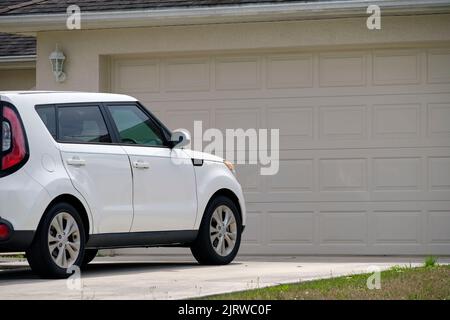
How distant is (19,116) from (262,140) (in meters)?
5.67

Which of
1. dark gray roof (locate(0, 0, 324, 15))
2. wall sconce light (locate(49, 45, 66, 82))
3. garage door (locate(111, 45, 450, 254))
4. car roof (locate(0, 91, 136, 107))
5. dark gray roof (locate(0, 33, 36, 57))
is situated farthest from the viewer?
dark gray roof (locate(0, 33, 36, 57))

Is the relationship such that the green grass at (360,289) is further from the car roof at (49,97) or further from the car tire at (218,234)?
the car roof at (49,97)

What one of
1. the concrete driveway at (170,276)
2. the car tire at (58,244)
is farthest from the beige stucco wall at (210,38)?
the car tire at (58,244)

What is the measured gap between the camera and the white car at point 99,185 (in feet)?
33.8

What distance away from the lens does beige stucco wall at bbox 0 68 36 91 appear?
2048 cm

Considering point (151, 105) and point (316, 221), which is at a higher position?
point (151, 105)

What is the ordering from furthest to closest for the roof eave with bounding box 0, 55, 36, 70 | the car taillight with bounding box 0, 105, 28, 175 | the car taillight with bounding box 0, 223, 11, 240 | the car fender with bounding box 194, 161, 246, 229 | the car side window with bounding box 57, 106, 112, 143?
the roof eave with bounding box 0, 55, 36, 70, the car fender with bounding box 194, 161, 246, 229, the car side window with bounding box 57, 106, 112, 143, the car taillight with bounding box 0, 105, 28, 175, the car taillight with bounding box 0, 223, 11, 240

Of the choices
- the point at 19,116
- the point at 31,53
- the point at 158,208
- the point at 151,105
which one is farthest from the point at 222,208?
the point at 31,53

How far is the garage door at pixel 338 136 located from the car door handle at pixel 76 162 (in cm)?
509

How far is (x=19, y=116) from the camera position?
10438mm

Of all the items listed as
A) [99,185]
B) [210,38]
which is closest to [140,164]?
[99,185]

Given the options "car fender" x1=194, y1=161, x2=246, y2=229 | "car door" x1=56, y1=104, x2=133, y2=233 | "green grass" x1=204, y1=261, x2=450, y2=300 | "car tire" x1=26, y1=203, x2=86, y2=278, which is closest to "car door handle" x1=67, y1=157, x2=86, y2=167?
"car door" x1=56, y1=104, x2=133, y2=233

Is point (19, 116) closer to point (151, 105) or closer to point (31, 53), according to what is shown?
point (151, 105)

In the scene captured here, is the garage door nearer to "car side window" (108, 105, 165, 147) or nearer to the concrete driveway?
the concrete driveway
